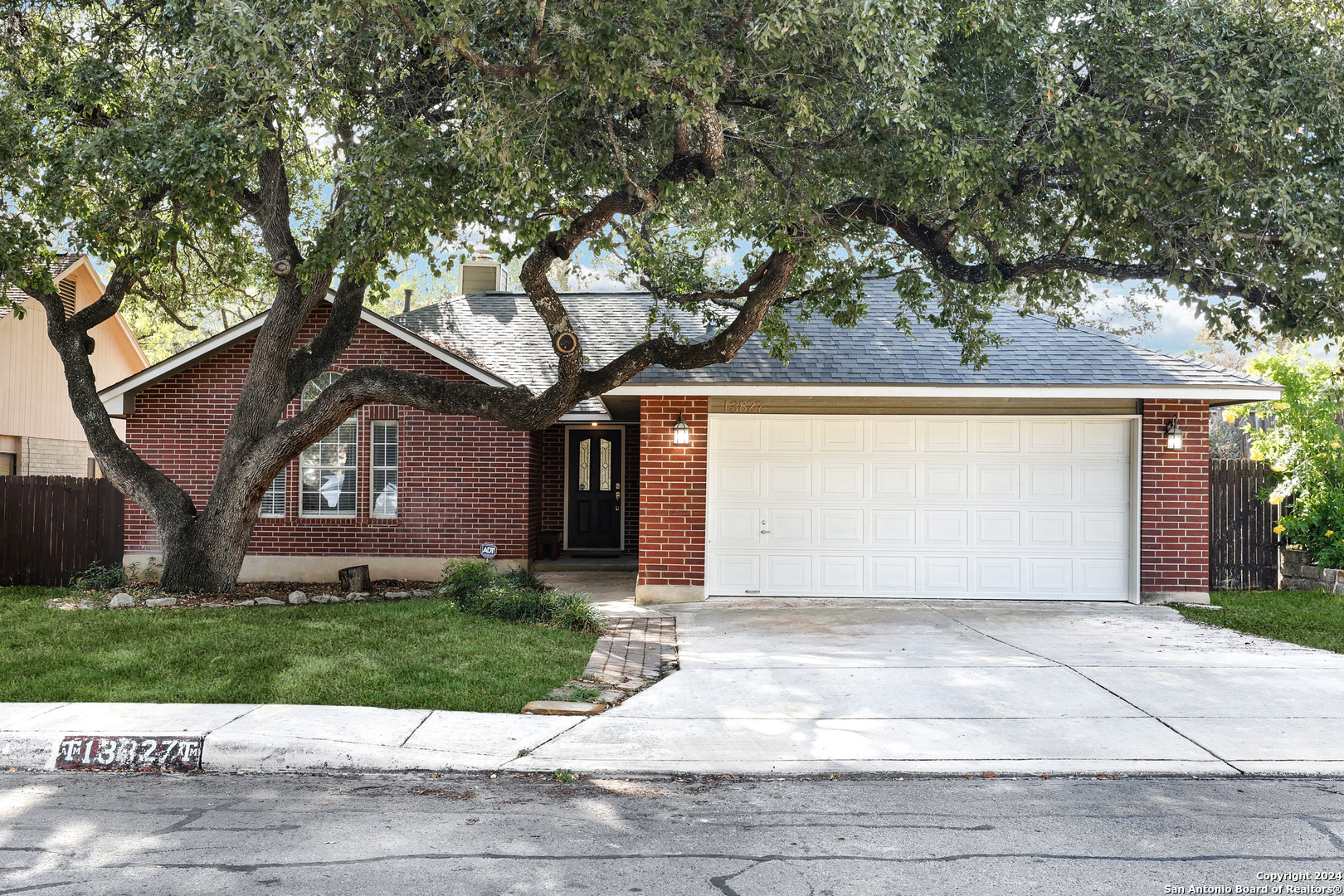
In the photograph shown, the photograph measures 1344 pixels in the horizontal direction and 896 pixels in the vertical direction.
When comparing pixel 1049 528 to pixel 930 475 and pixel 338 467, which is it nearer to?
pixel 930 475

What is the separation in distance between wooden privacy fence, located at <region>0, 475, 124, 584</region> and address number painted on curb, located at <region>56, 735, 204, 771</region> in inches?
374

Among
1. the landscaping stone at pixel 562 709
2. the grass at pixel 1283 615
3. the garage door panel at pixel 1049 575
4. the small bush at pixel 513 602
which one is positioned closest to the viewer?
the landscaping stone at pixel 562 709

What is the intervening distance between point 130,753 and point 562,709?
8.84 ft

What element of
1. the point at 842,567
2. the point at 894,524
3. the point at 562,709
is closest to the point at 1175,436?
the point at 894,524

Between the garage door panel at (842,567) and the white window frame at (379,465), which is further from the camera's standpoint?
the white window frame at (379,465)

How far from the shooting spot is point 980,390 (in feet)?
39.1

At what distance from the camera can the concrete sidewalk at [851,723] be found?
5.85 meters

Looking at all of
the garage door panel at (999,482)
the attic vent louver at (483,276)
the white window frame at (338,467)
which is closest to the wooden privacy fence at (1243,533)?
the garage door panel at (999,482)

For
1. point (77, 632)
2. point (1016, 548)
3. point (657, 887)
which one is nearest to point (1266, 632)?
point (1016, 548)

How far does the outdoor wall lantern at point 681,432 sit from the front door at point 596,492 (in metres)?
5.66

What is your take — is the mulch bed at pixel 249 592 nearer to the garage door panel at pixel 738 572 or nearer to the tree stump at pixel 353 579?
the tree stump at pixel 353 579

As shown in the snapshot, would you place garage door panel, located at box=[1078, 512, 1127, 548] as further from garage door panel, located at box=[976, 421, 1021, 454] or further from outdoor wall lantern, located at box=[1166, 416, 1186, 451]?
garage door panel, located at box=[976, 421, 1021, 454]

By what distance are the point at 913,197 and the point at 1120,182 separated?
1.83 m

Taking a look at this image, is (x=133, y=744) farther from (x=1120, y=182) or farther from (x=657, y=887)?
(x=1120, y=182)
